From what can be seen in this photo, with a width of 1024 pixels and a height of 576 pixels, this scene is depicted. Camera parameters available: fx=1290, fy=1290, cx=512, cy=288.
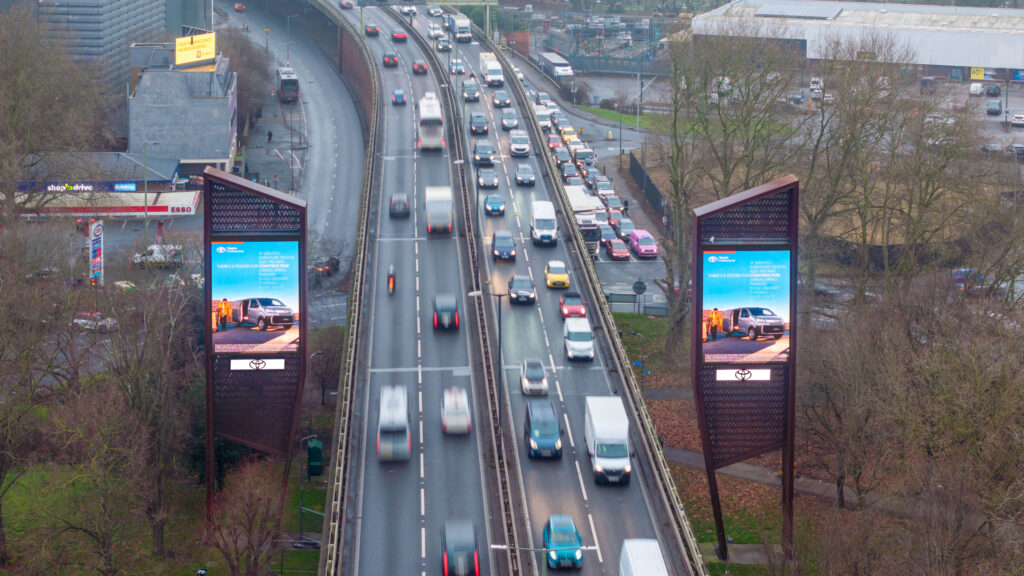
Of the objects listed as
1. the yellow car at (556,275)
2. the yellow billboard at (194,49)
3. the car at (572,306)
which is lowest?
the car at (572,306)

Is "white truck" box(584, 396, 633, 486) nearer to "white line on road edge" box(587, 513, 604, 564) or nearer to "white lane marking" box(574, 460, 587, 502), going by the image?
"white lane marking" box(574, 460, 587, 502)

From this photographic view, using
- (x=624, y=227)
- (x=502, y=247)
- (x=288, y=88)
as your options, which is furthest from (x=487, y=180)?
(x=288, y=88)

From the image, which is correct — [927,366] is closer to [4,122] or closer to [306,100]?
[4,122]

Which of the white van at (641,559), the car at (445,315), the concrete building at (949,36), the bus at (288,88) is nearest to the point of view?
the white van at (641,559)

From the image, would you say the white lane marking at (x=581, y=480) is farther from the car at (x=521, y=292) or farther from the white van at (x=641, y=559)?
the car at (x=521, y=292)

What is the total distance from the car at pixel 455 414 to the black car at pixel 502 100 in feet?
192

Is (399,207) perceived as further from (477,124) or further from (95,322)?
(95,322)

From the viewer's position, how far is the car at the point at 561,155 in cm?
12631

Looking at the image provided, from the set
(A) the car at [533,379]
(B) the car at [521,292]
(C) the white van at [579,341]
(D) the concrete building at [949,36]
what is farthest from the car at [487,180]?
(D) the concrete building at [949,36]

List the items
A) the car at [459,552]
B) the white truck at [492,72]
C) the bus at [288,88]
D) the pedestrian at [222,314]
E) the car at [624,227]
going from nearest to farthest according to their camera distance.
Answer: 1. the car at [459,552]
2. the pedestrian at [222,314]
3. the car at [624,227]
4. the white truck at [492,72]
5. the bus at [288,88]

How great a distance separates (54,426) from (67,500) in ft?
12.8

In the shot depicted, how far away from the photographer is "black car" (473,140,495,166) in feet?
321

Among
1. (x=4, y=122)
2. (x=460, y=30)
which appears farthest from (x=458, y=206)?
(x=460, y=30)

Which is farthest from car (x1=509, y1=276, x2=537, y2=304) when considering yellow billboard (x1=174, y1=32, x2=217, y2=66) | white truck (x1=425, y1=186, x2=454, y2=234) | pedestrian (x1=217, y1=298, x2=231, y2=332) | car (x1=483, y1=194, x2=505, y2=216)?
yellow billboard (x1=174, y1=32, x2=217, y2=66)
